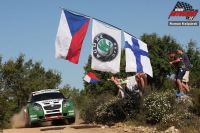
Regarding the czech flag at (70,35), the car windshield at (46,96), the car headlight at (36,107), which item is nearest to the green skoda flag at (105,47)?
the czech flag at (70,35)

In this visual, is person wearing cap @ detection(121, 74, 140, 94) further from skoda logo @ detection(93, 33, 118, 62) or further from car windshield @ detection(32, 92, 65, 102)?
car windshield @ detection(32, 92, 65, 102)

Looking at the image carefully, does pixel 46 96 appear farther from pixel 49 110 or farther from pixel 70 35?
pixel 70 35

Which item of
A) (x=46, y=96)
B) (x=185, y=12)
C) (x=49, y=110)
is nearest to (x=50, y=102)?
(x=49, y=110)

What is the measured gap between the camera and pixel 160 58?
4444 centimetres

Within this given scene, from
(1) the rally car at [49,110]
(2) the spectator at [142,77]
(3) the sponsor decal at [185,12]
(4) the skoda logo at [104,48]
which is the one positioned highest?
(3) the sponsor decal at [185,12]

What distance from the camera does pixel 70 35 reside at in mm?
13508

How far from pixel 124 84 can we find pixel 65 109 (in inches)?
122

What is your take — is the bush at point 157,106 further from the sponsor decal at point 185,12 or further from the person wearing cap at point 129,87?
the sponsor decal at point 185,12

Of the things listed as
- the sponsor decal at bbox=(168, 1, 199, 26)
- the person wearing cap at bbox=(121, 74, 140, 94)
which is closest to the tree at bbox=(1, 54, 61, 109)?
the sponsor decal at bbox=(168, 1, 199, 26)

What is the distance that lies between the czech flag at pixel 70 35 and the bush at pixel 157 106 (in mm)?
2833

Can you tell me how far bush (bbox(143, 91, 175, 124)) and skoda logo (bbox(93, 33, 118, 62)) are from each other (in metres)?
1.94

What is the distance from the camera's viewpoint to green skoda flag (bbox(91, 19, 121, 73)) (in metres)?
13.4

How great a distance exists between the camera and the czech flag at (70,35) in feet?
44.1

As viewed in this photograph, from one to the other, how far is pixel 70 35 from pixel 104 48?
1.25m
